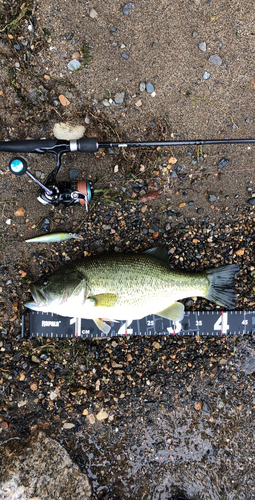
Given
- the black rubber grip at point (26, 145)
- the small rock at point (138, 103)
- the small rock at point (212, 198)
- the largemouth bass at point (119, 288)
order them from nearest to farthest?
1. the black rubber grip at point (26, 145)
2. the largemouth bass at point (119, 288)
3. the small rock at point (138, 103)
4. the small rock at point (212, 198)

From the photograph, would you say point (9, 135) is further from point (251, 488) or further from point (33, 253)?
point (251, 488)

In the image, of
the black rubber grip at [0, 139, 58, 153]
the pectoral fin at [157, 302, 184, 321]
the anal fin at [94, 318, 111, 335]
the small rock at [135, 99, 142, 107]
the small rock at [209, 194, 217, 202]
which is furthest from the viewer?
the small rock at [209, 194, 217, 202]

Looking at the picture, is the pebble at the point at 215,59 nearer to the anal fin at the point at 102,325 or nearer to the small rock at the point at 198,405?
the anal fin at the point at 102,325

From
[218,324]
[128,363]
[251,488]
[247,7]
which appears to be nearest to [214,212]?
[218,324]

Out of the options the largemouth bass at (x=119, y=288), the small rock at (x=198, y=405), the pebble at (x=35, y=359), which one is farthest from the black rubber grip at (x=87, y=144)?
the small rock at (x=198, y=405)

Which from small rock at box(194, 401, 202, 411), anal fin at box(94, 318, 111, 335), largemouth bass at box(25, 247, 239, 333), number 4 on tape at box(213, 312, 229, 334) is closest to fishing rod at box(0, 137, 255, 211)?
largemouth bass at box(25, 247, 239, 333)

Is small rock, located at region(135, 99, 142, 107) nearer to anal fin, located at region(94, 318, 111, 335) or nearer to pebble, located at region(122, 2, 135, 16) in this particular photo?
pebble, located at region(122, 2, 135, 16)
